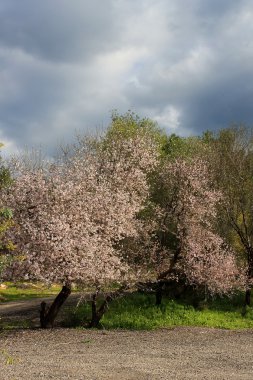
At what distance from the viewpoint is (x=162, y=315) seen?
103 ft

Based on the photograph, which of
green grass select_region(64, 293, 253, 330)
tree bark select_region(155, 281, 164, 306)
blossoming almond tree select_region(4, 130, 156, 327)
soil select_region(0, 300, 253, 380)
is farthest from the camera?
tree bark select_region(155, 281, 164, 306)

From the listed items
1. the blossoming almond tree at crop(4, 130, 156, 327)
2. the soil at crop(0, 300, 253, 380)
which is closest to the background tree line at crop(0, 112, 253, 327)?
the blossoming almond tree at crop(4, 130, 156, 327)

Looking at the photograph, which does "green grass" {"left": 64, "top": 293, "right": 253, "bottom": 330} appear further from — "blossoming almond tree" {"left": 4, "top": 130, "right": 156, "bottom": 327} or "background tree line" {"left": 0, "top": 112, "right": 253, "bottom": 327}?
"blossoming almond tree" {"left": 4, "top": 130, "right": 156, "bottom": 327}

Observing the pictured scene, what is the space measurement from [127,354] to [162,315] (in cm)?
1001

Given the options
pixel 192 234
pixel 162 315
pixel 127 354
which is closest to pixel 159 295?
pixel 162 315

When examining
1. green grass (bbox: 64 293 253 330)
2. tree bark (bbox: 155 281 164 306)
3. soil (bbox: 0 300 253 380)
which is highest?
tree bark (bbox: 155 281 164 306)

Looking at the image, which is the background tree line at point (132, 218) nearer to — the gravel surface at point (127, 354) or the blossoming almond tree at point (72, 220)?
the blossoming almond tree at point (72, 220)

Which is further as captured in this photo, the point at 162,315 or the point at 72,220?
the point at 162,315

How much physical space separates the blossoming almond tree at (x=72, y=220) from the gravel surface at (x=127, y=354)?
301 cm

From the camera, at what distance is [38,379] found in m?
16.4

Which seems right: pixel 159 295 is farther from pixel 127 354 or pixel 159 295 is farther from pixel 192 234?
pixel 127 354

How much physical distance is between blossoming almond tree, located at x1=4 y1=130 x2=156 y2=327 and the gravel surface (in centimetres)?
301

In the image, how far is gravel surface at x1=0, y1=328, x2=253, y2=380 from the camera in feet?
58.3

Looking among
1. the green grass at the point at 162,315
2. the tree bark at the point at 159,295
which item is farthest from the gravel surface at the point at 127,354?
the tree bark at the point at 159,295
